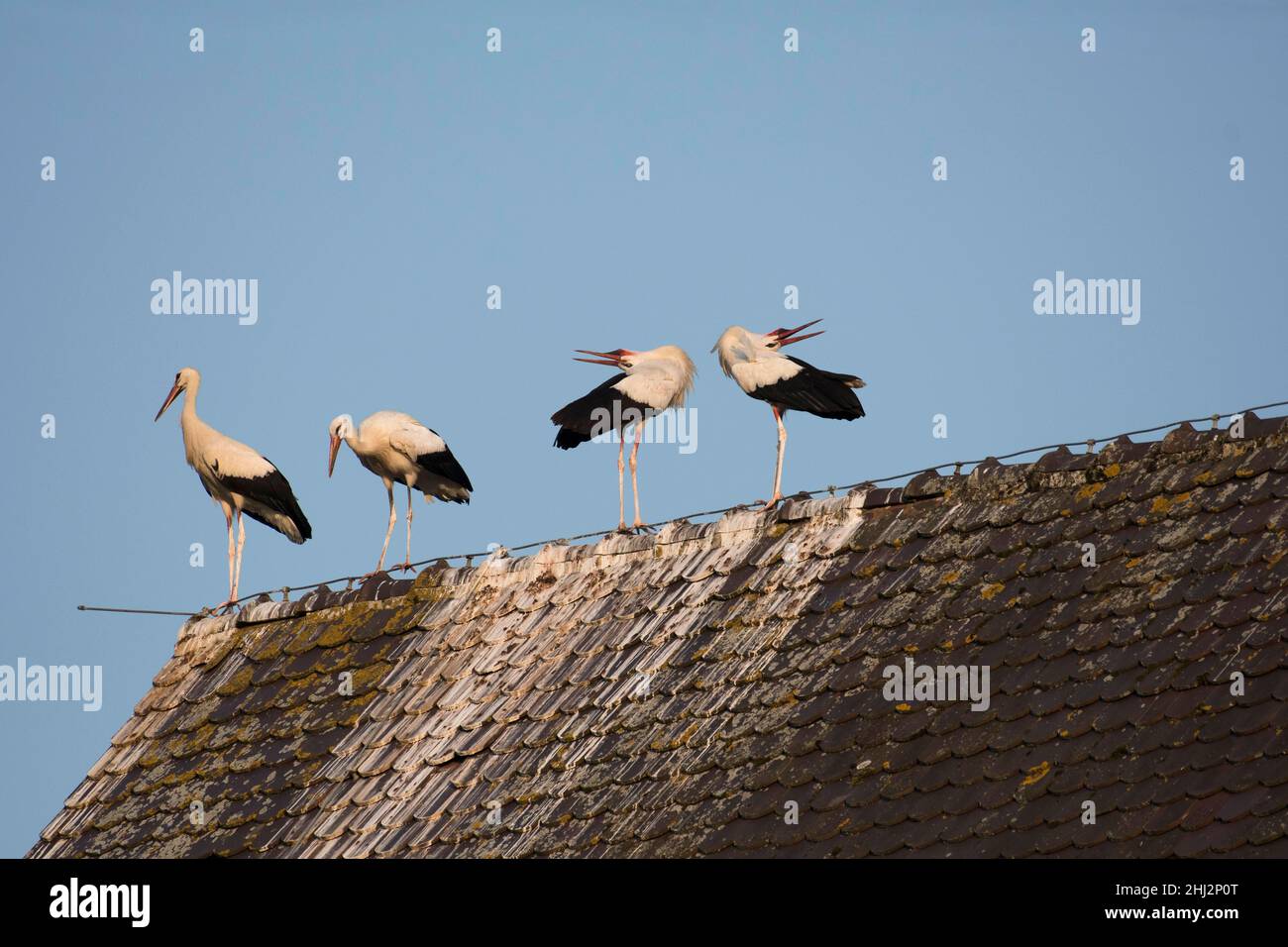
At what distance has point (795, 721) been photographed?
8727mm

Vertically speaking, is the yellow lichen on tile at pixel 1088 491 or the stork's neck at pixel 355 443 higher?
the stork's neck at pixel 355 443

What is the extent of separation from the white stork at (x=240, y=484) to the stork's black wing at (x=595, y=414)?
3613 millimetres

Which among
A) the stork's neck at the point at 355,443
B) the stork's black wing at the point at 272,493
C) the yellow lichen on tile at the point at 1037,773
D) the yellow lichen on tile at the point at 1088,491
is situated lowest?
the yellow lichen on tile at the point at 1037,773

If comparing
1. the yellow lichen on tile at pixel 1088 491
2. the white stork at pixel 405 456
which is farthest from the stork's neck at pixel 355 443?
the yellow lichen on tile at pixel 1088 491

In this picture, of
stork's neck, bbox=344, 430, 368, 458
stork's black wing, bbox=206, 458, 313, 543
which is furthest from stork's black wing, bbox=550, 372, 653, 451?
stork's black wing, bbox=206, 458, 313, 543

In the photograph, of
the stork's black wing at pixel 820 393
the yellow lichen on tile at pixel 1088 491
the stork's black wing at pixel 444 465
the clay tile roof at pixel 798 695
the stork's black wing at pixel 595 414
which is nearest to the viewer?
the clay tile roof at pixel 798 695

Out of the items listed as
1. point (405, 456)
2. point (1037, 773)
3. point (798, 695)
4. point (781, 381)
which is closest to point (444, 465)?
point (405, 456)

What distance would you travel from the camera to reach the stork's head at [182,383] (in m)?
17.6

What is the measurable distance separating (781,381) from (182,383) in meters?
7.25

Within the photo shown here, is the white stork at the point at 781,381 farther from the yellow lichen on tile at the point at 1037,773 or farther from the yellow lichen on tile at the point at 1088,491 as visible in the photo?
the yellow lichen on tile at the point at 1037,773

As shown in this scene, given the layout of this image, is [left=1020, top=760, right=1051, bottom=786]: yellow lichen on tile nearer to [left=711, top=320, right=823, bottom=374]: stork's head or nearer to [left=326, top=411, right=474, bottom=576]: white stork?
[left=711, top=320, right=823, bottom=374]: stork's head

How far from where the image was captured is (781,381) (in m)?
12.3

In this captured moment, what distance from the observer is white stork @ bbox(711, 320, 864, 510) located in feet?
39.3
